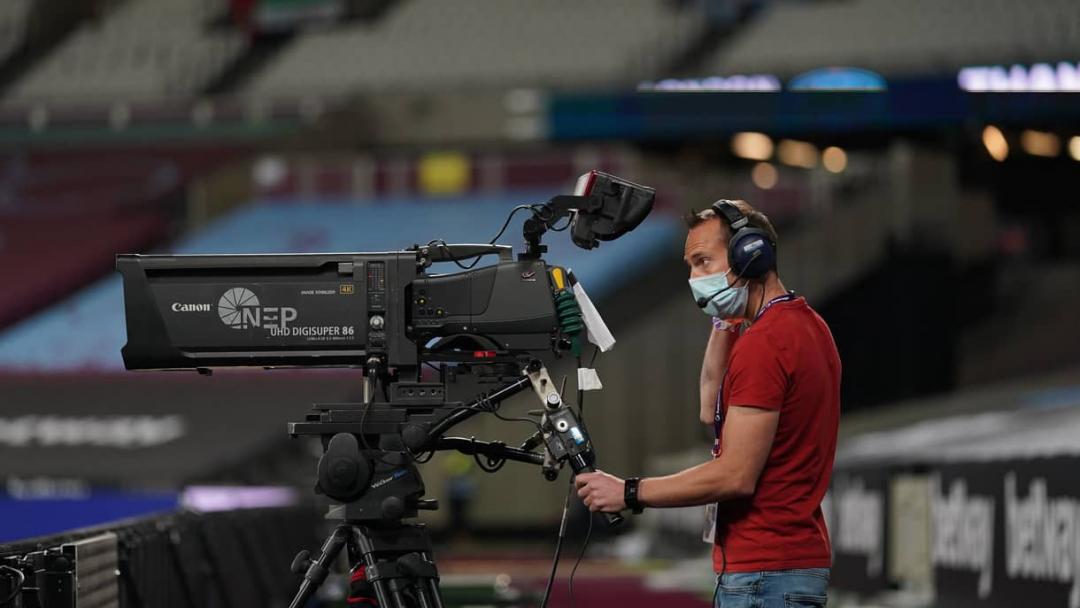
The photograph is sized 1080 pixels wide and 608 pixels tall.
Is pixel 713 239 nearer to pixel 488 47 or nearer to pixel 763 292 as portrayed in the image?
pixel 763 292

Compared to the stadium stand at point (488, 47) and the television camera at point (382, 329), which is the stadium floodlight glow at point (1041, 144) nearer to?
the stadium stand at point (488, 47)

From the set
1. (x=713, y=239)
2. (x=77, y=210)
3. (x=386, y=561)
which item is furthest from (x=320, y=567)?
(x=77, y=210)

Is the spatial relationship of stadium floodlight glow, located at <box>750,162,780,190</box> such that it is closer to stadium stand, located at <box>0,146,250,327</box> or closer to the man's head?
stadium stand, located at <box>0,146,250,327</box>

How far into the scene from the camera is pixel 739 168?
90.5 feet

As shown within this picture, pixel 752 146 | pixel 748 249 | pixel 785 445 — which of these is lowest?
pixel 785 445

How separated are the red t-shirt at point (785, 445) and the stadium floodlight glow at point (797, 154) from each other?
22.2 metres

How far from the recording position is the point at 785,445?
15.6 feet

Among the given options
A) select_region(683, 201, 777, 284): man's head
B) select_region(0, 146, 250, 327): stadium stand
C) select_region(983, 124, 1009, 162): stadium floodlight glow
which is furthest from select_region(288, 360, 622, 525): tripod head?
select_region(0, 146, 250, 327): stadium stand

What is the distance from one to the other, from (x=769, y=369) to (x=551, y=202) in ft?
2.63

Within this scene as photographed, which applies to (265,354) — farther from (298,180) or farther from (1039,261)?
(298,180)

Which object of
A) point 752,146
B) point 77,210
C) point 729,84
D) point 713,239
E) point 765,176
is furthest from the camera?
point 77,210

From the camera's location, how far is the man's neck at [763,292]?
495 cm

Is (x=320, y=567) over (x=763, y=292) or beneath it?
beneath

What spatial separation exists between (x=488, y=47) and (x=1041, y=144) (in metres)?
11.0
